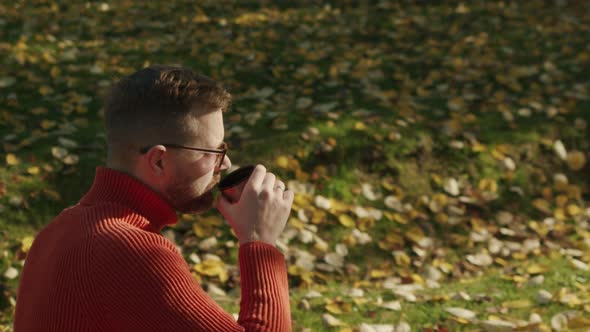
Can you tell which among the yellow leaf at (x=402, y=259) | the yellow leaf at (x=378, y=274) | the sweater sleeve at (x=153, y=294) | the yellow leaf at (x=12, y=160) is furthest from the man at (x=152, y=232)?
the yellow leaf at (x=12, y=160)

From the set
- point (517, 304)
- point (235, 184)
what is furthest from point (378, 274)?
point (235, 184)

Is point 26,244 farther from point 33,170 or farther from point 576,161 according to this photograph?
point 576,161

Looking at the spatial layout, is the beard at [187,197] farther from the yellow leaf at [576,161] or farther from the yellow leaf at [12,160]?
the yellow leaf at [576,161]

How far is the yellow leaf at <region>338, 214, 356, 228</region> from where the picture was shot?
4406 mm

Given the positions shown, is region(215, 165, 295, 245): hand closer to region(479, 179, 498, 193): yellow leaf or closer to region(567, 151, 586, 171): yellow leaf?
region(479, 179, 498, 193): yellow leaf

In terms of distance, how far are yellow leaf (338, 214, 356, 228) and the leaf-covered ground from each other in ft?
0.03

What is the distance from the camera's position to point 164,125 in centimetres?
184

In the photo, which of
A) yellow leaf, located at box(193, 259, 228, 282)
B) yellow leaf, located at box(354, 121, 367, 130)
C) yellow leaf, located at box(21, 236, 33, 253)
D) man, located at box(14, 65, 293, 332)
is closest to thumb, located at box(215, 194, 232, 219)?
man, located at box(14, 65, 293, 332)

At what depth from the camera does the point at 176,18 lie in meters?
7.64

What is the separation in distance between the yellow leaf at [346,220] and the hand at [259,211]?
2567 millimetres

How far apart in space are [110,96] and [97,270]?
571 millimetres

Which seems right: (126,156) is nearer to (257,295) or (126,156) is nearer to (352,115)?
(257,295)

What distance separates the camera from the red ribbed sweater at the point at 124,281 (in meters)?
1.52

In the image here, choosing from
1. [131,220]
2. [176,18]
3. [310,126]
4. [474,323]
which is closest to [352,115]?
[310,126]
